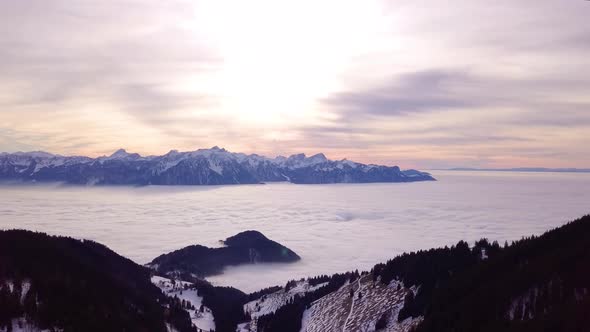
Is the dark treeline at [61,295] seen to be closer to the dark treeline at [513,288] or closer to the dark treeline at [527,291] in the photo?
the dark treeline at [513,288]

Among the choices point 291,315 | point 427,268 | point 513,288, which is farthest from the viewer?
point 291,315

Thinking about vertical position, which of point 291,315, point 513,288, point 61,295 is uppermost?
point 513,288

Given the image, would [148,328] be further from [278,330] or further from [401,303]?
[401,303]

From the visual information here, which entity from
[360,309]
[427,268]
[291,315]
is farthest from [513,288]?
[291,315]

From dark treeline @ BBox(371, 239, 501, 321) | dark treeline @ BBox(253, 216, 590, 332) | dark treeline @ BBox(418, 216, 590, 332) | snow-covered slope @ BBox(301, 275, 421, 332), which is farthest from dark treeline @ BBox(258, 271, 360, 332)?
dark treeline @ BBox(418, 216, 590, 332)

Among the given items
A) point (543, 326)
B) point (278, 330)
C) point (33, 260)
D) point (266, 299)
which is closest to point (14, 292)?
point (33, 260)

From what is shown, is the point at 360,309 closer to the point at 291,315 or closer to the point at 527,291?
the point at 291,315

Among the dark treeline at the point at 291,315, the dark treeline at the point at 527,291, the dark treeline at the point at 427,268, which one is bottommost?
the dark treeline at the point at 291,315

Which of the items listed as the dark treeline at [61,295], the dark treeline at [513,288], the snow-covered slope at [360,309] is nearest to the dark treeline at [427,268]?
the dark treeline at [513,288]
